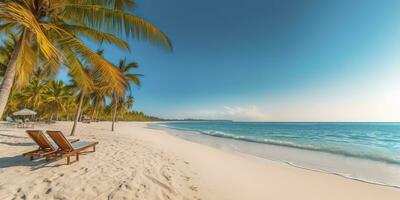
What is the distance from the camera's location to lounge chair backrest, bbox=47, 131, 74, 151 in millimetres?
4709

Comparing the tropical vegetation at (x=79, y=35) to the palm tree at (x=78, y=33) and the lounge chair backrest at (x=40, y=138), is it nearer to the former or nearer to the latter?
the palm tree at (x=78, y=33)

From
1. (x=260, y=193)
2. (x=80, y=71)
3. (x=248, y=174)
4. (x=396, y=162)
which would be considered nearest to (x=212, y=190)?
(x=260, y=193)

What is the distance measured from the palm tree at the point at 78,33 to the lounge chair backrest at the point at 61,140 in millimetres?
1349

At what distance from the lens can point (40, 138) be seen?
5039 mm

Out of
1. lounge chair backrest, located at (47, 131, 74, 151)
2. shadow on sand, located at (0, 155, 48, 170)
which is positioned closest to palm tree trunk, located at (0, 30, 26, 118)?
lounge chair backrest, located at (47, 131, 74, 151)

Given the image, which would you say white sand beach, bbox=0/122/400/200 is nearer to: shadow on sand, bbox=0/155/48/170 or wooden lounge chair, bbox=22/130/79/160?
shadow on sand, bbox=0/155/48/170

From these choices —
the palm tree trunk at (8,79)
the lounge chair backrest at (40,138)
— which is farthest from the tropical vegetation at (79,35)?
the lounge chair backrest at (40,138)

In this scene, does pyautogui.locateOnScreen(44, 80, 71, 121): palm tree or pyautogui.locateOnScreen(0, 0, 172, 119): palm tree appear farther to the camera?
pyautogui.locateOnScreen(44, 80, 71, 121): palm tree

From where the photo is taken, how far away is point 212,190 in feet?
12.4

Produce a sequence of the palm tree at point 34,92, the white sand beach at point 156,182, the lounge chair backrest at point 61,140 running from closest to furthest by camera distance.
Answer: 1. the white sand beach at point 156,182
2. the lounge chair backrest at point 61,140
3. the palm tree at point 34,92

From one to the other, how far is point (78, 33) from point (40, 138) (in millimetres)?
2997

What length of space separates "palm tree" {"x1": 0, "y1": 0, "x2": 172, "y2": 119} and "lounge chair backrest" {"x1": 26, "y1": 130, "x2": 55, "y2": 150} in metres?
1.50

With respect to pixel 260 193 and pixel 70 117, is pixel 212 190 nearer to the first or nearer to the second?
pixel 260 193

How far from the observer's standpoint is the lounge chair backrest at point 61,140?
471 cm
